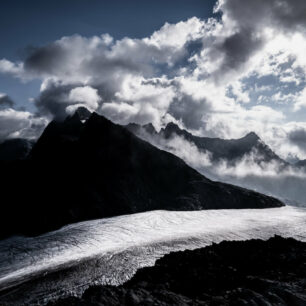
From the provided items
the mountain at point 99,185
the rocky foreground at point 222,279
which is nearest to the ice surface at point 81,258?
the rocky foreground at point 222,279

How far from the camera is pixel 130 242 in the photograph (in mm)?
57031

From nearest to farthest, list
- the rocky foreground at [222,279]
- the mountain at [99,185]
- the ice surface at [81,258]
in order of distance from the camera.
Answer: the rocky foreground at [222,279] < the ice surface at [81,258] < the mountain at [99,185]

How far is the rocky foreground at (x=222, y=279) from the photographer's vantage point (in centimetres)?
2261

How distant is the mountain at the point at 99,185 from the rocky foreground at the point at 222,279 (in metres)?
86.7

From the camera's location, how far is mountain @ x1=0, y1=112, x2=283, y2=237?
12638 cm

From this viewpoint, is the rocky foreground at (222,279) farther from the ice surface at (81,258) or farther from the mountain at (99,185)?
the mountain at (99,185)

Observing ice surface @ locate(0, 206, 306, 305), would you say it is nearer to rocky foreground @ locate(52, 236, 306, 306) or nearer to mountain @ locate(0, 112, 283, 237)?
rocky foreground @ locate(52, 236, 306, 306)

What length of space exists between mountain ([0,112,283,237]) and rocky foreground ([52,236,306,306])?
8669 cm

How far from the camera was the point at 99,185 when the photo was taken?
147500 mm

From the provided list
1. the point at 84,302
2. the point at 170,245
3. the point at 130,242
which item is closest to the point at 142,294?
the point at 84,302

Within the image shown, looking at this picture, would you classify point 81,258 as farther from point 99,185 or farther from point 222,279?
point 99,185

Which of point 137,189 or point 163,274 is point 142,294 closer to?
point 163,274

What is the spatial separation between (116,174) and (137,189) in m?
15.7

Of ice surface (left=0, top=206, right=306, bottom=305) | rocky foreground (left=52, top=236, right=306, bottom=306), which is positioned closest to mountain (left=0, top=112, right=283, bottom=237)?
ice surface (left=0, top=206, right=306, bottom=305)
